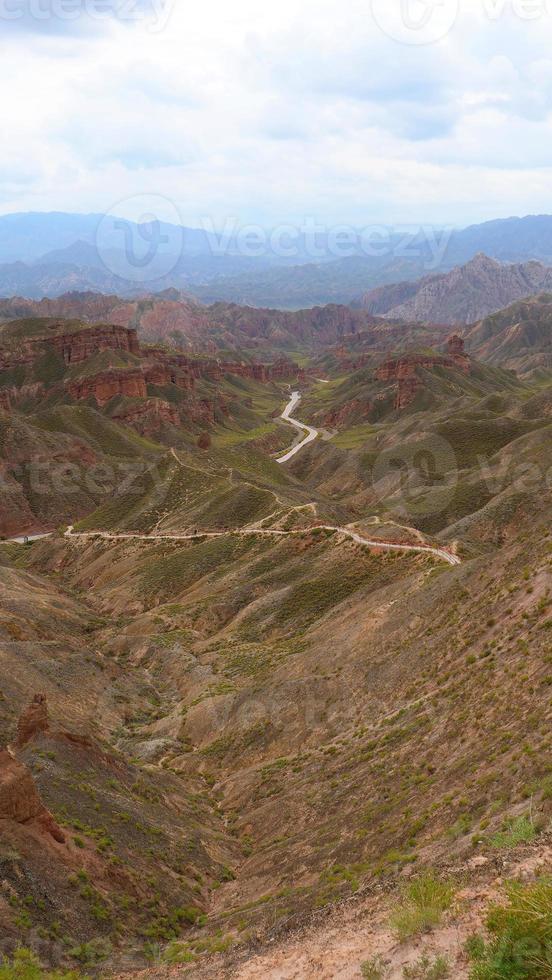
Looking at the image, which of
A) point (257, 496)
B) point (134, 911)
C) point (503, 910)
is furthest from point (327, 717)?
point (257, 496)

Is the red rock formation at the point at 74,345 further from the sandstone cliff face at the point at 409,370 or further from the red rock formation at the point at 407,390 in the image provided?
the sandstone cliff face at the point at 409,370

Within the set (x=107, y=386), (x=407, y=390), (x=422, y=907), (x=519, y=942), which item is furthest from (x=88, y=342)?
(x=519, y=942)

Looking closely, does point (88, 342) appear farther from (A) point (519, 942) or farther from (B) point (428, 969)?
(A) point (519, 942)

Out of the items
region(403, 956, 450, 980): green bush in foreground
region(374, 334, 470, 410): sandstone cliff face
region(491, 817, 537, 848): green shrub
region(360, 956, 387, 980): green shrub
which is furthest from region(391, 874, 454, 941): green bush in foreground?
region(374, 334, 470, 410): sandstone cliff face

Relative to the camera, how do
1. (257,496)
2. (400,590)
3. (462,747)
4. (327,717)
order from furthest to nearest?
1. (257,496)
2. (400,590)
3. (327,717)
4. (462,747)

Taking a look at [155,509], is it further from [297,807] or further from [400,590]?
[297,807]

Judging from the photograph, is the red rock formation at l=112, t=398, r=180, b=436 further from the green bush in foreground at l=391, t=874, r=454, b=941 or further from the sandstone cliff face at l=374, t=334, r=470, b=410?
the green bush in foreground at l=391, t=874, r=454, b=941
